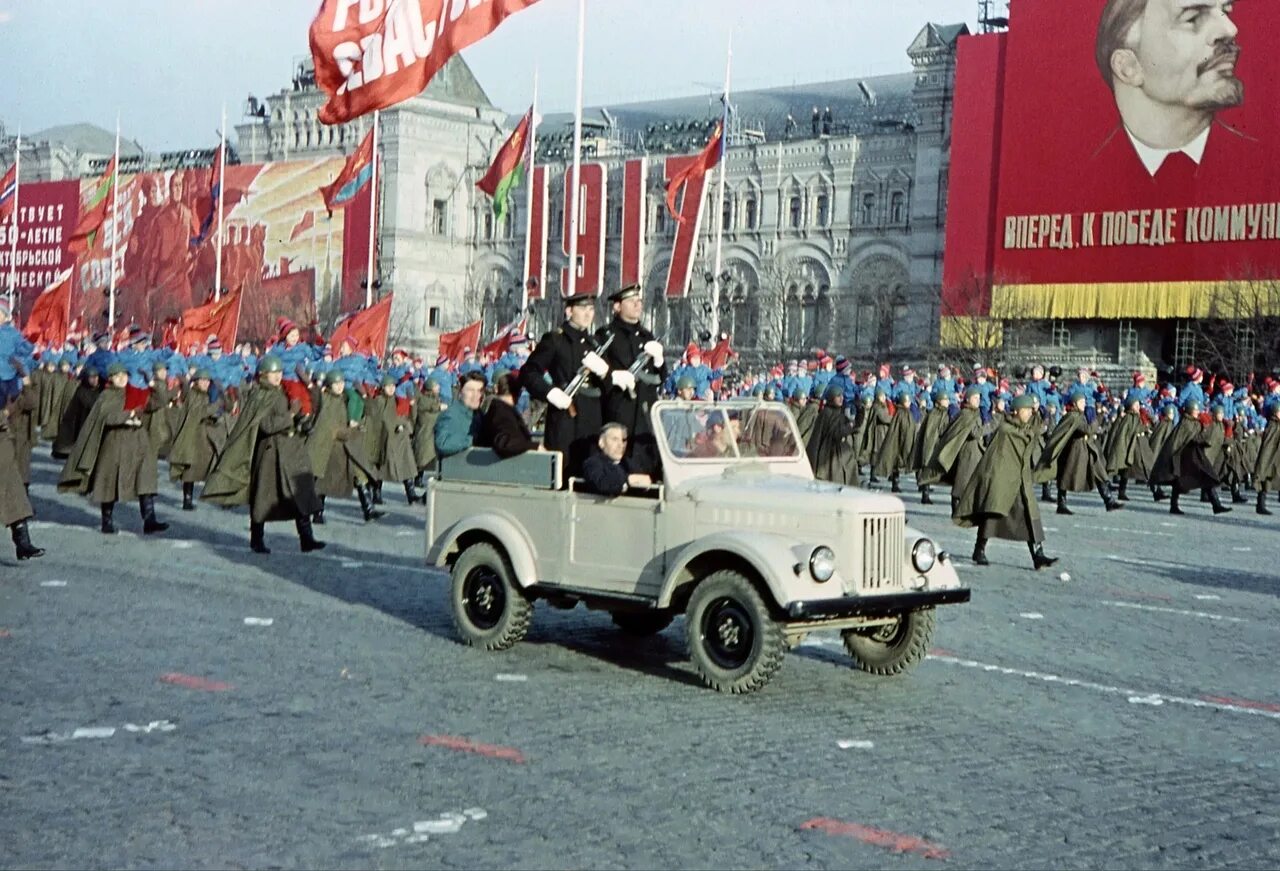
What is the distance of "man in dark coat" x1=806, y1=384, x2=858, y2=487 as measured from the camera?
78.1 feet

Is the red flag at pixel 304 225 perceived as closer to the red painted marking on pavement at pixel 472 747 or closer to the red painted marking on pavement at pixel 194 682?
the red painted marking on pavement at pixel 194 682

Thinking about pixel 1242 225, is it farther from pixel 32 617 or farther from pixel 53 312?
pixel 32 617

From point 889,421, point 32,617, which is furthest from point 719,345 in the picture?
point 32,617

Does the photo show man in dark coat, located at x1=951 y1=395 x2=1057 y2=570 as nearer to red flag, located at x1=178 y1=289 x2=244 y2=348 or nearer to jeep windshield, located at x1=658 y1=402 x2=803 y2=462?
jeep windshield, located at x1=658 y1=402 x2=803 y2=462

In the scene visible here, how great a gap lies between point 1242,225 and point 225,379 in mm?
31884

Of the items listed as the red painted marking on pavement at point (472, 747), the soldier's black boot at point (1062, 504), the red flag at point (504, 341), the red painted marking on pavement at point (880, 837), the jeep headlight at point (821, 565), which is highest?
the red flag at point (504, 341)

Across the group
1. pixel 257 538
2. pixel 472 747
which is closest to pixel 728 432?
pixel 472 747

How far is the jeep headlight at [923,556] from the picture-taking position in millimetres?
9547

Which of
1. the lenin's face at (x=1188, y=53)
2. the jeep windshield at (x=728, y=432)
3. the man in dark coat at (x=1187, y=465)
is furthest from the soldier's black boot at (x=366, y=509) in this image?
the lenin's face at (x=1188, y=53)

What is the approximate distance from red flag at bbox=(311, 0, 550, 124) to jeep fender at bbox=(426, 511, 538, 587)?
29.2 feet

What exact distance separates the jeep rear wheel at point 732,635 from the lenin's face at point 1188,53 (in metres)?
46.7

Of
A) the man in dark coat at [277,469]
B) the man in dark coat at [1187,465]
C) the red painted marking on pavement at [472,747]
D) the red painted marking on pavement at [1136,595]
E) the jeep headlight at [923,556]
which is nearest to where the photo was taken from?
the red painted marking on pavement at [472,747]

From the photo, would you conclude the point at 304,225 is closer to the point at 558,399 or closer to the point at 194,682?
the point at 558,399

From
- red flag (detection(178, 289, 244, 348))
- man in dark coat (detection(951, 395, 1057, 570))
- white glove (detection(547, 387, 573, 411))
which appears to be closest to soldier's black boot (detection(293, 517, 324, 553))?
man in dark coat (detection(951, 395, 1057, 570))
